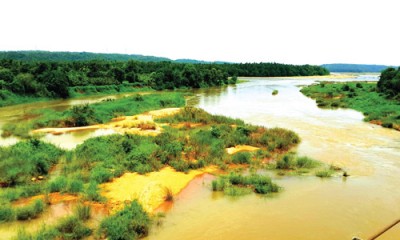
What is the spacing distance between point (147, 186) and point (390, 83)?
43.2m

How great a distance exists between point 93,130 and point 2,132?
677 centimetres

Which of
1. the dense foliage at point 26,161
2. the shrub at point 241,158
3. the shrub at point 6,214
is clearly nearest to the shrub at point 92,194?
the shrub at point 6,214

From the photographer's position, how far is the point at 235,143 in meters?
21.0

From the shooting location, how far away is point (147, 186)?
547 inches

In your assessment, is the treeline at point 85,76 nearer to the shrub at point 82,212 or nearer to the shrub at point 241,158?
the shrub at point 241,158

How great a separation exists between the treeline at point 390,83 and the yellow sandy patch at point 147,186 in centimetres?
3459

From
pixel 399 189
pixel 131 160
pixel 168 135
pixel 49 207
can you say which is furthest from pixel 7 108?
pixel 399 189

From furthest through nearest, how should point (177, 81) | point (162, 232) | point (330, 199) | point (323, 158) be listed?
point (177, 81) < point (323, 158) < point (330, 199) < point (162, 232)

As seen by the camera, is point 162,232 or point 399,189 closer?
point 162,232

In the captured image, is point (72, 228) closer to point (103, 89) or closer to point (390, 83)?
point (390, 83)

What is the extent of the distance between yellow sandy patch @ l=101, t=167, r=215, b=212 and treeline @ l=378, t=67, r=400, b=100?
3459 centimetres

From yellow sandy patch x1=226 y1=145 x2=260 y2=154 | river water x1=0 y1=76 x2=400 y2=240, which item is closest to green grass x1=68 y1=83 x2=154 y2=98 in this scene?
river water x1=0 y1=76 x2=400 y2=240

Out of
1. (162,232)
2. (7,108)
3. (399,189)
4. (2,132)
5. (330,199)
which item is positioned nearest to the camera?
(162,232)

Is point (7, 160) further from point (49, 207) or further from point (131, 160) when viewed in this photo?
point (131, 160)
